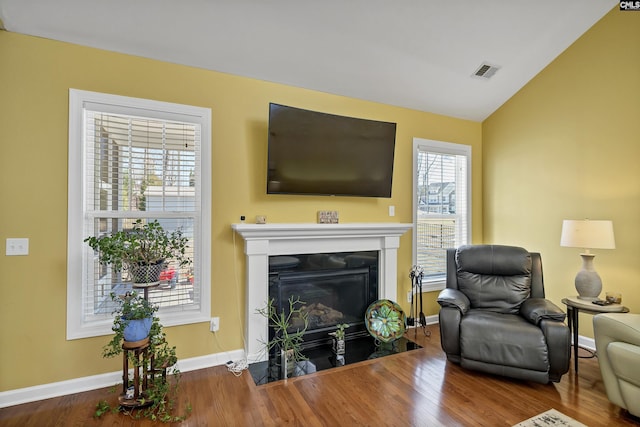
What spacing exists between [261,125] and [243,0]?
0.95 meters

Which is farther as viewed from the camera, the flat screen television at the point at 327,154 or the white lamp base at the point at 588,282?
the flat screen television at the point at 327,154

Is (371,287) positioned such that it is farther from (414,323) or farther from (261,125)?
(261,125)

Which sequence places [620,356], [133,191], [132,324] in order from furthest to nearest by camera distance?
[133,191]
[132,324]
[620,356]

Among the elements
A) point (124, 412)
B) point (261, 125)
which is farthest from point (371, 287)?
point (124, 412)

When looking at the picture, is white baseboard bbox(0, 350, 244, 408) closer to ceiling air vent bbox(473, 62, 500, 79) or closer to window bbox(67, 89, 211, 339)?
window bbox(67, 89, 211, 339)

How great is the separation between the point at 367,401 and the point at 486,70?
324 cm

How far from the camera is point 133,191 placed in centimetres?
246

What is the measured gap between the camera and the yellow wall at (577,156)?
272cm

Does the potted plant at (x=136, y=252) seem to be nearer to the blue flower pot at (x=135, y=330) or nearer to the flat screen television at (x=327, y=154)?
the blue flower pot at (x=135, y=330)

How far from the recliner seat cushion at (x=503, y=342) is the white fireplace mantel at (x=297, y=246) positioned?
98 cm

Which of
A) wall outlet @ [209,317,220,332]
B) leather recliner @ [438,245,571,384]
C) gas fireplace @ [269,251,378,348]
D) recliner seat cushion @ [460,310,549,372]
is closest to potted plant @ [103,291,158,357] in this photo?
wall outlet @ [209,317,220,332]

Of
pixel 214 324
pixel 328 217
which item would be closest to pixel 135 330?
pixel 214 324

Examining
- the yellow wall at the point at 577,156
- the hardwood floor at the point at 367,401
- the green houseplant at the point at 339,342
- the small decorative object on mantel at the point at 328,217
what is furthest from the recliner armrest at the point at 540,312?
the small decorative object on mantel at the point at 328,217

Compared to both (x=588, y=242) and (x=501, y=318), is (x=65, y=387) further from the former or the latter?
(x=588, y=242)
